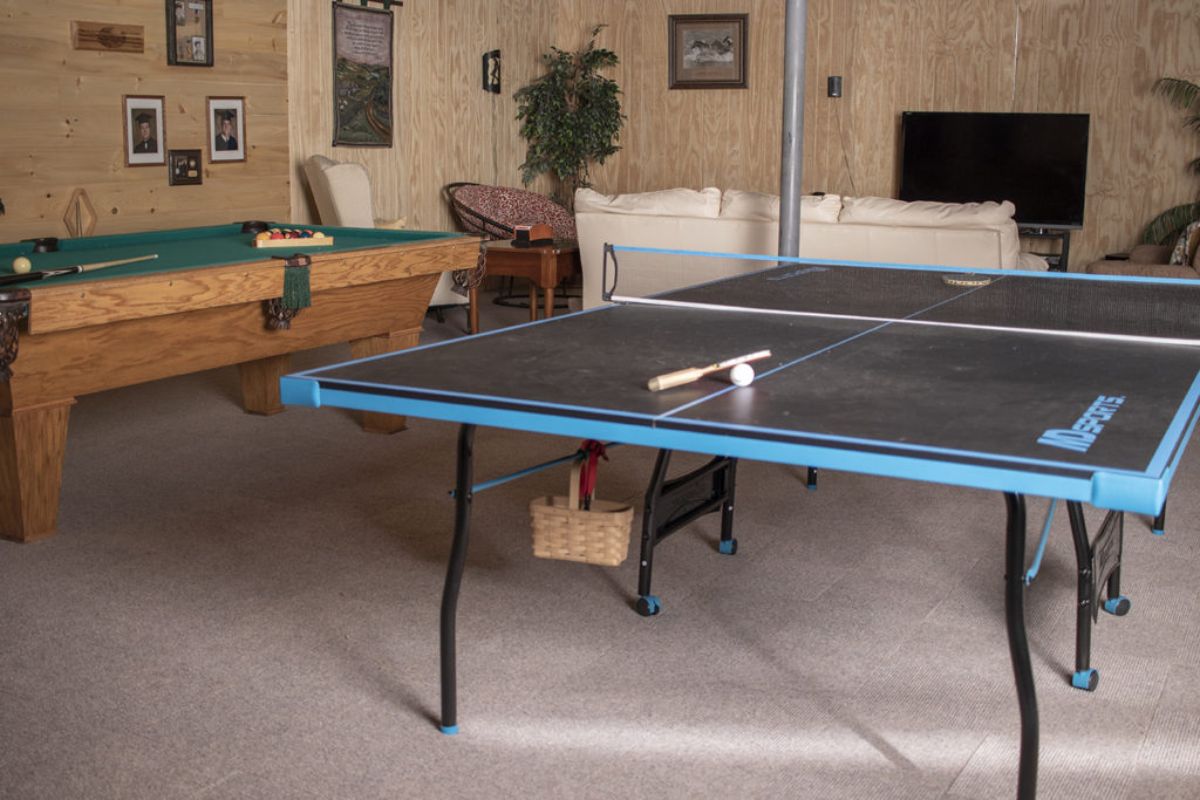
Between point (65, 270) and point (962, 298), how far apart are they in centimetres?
252

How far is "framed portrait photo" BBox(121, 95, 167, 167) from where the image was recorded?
5.93 meters

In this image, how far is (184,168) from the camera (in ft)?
20.5

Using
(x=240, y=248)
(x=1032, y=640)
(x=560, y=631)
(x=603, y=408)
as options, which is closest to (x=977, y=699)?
(x=1032, y=640)

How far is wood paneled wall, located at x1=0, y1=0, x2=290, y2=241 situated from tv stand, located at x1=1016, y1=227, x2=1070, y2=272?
474cm

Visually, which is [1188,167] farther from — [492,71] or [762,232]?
[492,71]

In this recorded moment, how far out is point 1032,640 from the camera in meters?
2.98

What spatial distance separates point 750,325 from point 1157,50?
638 centimetres

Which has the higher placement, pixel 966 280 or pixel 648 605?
pixel 966 280

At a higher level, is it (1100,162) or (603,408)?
(1100,162)

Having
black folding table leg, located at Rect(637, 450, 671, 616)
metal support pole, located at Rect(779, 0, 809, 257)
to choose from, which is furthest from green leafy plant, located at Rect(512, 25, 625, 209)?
black folding table leg, located at Rect(637, 450, 671, 616)

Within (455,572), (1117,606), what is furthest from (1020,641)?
(1117,606)

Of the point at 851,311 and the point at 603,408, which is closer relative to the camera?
the point at 603,408

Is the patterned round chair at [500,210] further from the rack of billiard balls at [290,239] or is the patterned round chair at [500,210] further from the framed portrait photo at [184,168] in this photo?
the rack of billiard balls at [290,239]

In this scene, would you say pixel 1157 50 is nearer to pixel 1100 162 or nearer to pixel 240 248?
pixel 1100 162
